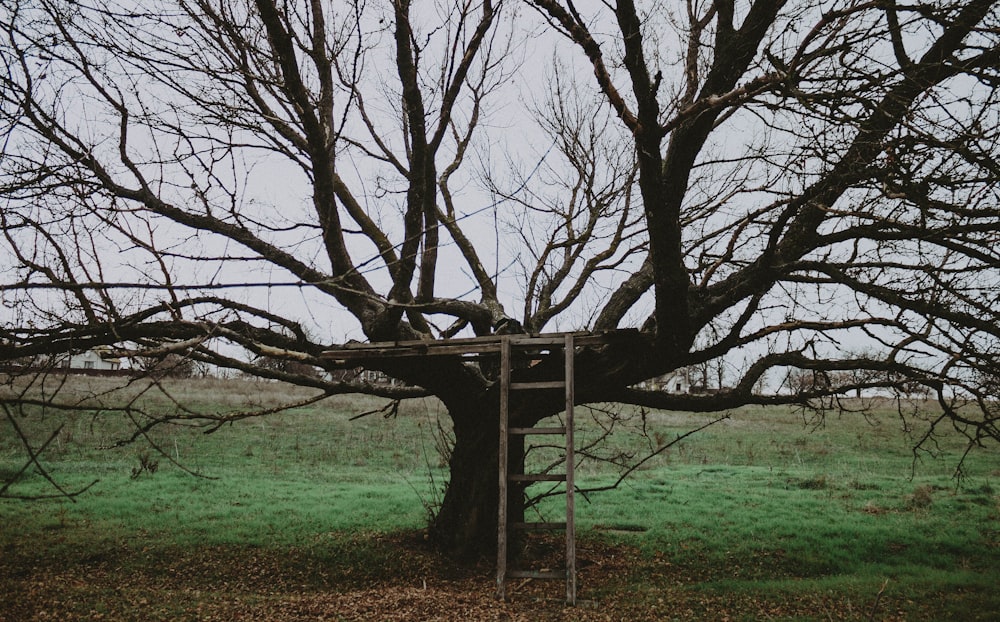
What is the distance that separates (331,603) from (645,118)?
19.4 feet

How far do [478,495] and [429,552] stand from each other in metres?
1.14

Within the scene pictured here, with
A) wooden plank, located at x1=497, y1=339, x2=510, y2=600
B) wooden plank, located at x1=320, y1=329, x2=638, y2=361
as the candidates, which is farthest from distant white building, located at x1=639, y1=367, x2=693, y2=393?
wooden plank, located at x1=497, y1=339, x2=510, y2=600

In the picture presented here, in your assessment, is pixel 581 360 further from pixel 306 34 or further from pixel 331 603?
pixel 306 34

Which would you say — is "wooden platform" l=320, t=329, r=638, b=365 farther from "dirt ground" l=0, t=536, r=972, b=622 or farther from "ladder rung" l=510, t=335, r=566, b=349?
"dirt ground" l=0, t=536, r=972, b=622

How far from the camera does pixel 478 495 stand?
30.8 feet

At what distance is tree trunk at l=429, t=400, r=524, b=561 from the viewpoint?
932cm

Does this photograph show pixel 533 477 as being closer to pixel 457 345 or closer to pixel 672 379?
pixel 457 345

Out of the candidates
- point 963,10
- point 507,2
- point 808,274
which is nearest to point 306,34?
point 507,2

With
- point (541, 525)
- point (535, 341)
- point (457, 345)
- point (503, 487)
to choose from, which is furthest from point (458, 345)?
point (541, 525)

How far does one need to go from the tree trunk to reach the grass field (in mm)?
418

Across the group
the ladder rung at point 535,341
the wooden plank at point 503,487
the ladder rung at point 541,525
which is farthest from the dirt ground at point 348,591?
the ladder rung at point 535,341

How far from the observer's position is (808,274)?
8.66 m

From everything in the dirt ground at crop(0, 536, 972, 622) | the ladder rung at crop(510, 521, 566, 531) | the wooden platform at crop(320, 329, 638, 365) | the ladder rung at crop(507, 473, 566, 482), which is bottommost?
the dirt ground at crop(0, 536, 972, 622)

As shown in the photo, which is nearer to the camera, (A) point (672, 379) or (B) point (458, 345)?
(B) point (458, 345)
